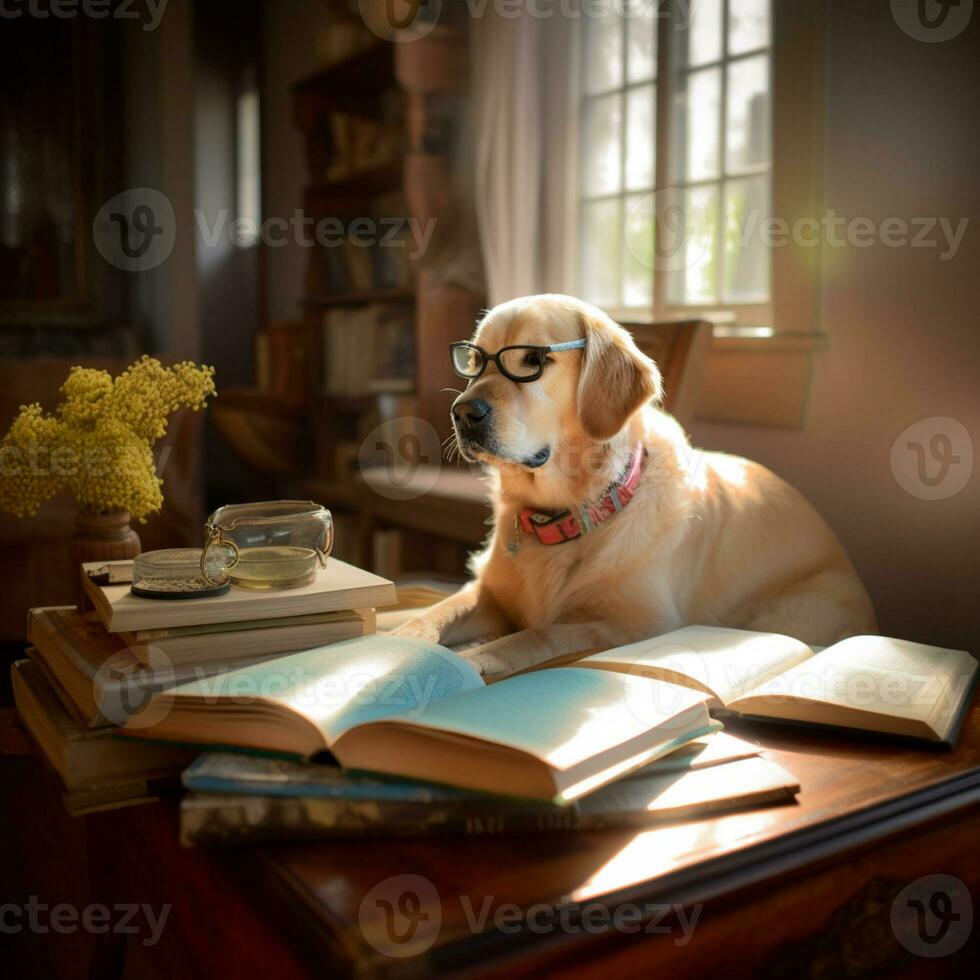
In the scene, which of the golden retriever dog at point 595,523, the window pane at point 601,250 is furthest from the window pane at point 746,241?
the golden retriever dog at point 595,523

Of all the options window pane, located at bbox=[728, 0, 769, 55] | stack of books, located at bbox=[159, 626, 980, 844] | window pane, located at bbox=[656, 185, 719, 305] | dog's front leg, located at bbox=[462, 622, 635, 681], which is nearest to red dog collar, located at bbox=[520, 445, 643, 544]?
dog's front leg, located at bbox=[462, 622, 635, 681]

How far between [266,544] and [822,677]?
683 millimetres

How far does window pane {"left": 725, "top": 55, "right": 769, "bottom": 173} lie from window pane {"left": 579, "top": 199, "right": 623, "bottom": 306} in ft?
1.87

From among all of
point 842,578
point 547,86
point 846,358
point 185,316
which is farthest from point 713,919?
point 185,316

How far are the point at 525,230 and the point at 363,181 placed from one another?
116cm

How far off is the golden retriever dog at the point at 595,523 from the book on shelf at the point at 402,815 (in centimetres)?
63

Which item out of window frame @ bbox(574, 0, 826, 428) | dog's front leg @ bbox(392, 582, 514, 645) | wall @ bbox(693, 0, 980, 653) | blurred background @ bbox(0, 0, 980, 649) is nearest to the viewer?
dog's front leg @ bbox(392, 582, 514, 645)

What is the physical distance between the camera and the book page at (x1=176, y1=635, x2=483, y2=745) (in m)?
0.84

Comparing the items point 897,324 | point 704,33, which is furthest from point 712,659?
point 704,33

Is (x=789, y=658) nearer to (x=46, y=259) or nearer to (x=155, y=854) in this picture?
(x=155, y=854)

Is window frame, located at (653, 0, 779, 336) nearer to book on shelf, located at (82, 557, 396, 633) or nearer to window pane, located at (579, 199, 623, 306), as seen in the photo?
window pane, located at (579, 199, 623, 306)

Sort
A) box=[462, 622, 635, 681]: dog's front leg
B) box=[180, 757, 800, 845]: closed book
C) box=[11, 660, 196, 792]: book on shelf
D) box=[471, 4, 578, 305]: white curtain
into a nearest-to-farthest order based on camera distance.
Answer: box=[180, 757, 800, 845]: closed book
box=[11, 660, 196, 792]: book on shelf
box=[462, 622, 635, 681]: dog's front leg
box=[471, 4, 578, 305]: white curtain

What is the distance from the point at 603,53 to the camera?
352cm

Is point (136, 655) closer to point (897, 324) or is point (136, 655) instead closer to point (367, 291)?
point (897, 324)
